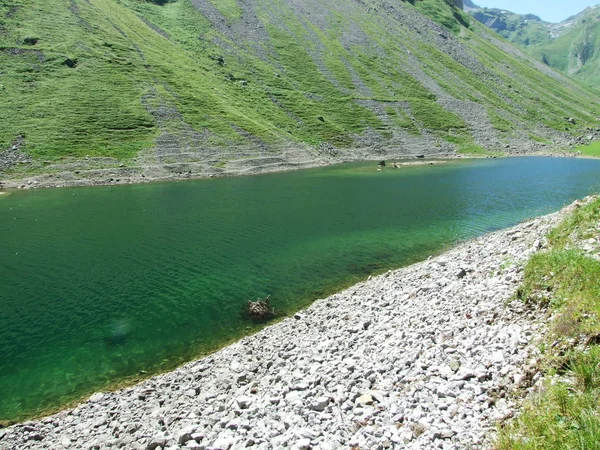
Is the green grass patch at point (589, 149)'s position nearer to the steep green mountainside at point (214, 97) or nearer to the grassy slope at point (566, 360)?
the steep green mountainside at point (214, 97)

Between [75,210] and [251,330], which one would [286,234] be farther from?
[75,210]

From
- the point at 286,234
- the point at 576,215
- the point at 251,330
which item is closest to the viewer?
the point at 576,215

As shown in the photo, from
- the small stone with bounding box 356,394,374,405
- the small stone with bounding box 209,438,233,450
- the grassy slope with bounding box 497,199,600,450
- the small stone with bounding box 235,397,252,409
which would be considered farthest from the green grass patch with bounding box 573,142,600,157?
Result: the small stone with bounding box 209,438,233,450

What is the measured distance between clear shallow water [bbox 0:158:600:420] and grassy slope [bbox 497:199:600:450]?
18007 millimetres

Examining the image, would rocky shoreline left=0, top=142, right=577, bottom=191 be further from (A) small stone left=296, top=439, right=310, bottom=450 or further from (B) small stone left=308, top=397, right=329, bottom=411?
(A) small stone left=296, top=439, right=310, bottom=450

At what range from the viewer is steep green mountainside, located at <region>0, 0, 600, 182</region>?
99.7 meters

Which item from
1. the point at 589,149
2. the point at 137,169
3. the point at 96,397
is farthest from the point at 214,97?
the point at 589,149

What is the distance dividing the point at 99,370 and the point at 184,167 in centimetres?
7914

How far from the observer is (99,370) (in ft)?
74.8

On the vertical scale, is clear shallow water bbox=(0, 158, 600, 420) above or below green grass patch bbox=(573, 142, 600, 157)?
below

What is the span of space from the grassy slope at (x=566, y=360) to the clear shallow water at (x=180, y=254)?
59.1 ft

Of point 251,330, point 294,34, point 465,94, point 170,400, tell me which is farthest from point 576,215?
point 294,34

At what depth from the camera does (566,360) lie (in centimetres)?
1132

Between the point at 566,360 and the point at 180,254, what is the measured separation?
3701 cm
